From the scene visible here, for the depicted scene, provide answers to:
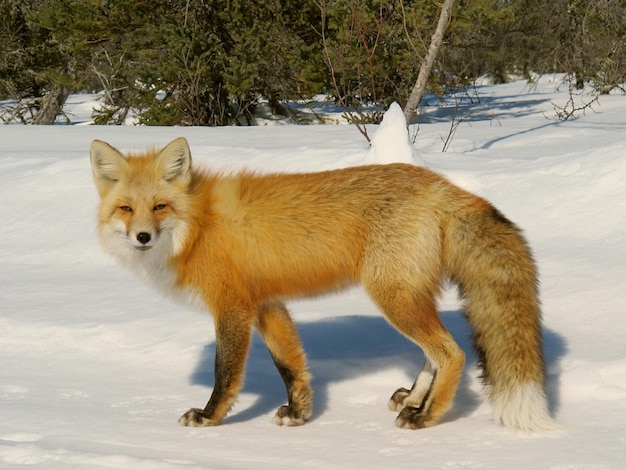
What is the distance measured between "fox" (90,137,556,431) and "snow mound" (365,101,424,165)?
3413mm

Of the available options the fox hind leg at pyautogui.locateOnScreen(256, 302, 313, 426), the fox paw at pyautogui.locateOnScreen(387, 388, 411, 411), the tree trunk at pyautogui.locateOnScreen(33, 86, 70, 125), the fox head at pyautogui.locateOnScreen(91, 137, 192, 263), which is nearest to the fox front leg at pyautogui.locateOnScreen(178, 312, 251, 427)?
the fox hind leg at pyautogui.locateOnScreen(256, 302, 313, 426)

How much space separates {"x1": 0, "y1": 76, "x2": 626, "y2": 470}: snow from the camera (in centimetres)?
348

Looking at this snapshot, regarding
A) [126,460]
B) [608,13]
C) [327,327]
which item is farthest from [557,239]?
[608,13]

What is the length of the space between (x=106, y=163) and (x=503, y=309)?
2.17 meters

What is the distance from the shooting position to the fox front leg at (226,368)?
3.95 metres

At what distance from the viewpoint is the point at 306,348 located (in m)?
5.07

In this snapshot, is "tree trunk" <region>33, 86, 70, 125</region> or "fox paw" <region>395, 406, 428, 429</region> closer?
"fox paw" <region>395, 406, 428, 429</region>

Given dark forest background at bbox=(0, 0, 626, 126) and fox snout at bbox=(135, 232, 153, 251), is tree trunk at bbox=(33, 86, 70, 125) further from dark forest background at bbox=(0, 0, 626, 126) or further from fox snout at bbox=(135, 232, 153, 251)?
fox snout at bbox=(135, 232, 153, 251)

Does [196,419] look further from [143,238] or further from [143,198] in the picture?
[143,198]

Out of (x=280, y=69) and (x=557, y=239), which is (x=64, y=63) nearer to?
(x=280, y=69)

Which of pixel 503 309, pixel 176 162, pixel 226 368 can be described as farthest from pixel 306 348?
pixel 503 309

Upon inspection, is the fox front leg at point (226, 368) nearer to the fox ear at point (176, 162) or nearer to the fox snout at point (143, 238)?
the fox snout at point (143, 238)

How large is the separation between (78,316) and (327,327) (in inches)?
72.7

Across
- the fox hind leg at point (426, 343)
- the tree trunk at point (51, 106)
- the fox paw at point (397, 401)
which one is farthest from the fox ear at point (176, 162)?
the tree trunk at point (51, 106)
